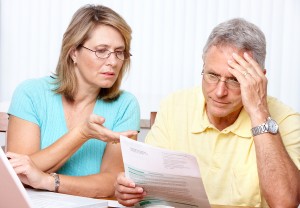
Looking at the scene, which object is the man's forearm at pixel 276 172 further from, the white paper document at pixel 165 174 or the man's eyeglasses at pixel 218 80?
the white paper document at pixel 165 174

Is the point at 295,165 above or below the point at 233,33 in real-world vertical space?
below

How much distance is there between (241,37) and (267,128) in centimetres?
32

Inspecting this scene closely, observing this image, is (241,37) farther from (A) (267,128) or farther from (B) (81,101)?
(B) (81,101)

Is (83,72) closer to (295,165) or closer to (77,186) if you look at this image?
(77,186)

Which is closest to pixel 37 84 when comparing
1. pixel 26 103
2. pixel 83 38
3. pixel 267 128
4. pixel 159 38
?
pixel 26 103

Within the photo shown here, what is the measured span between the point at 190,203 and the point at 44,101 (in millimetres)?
962

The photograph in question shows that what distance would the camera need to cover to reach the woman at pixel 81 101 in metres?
2.31

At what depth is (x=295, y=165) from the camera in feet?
6.53

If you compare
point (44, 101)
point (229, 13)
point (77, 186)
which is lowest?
point (77, 186)

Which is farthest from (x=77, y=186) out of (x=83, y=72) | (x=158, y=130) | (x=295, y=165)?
(x=295, y=165)

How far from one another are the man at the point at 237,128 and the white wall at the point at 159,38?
4.67 ft

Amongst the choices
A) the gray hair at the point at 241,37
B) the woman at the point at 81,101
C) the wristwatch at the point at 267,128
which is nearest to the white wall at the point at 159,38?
the woman at the point at 81,101

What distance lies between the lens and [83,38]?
2408mm

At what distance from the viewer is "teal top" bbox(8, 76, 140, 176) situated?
2359mm
